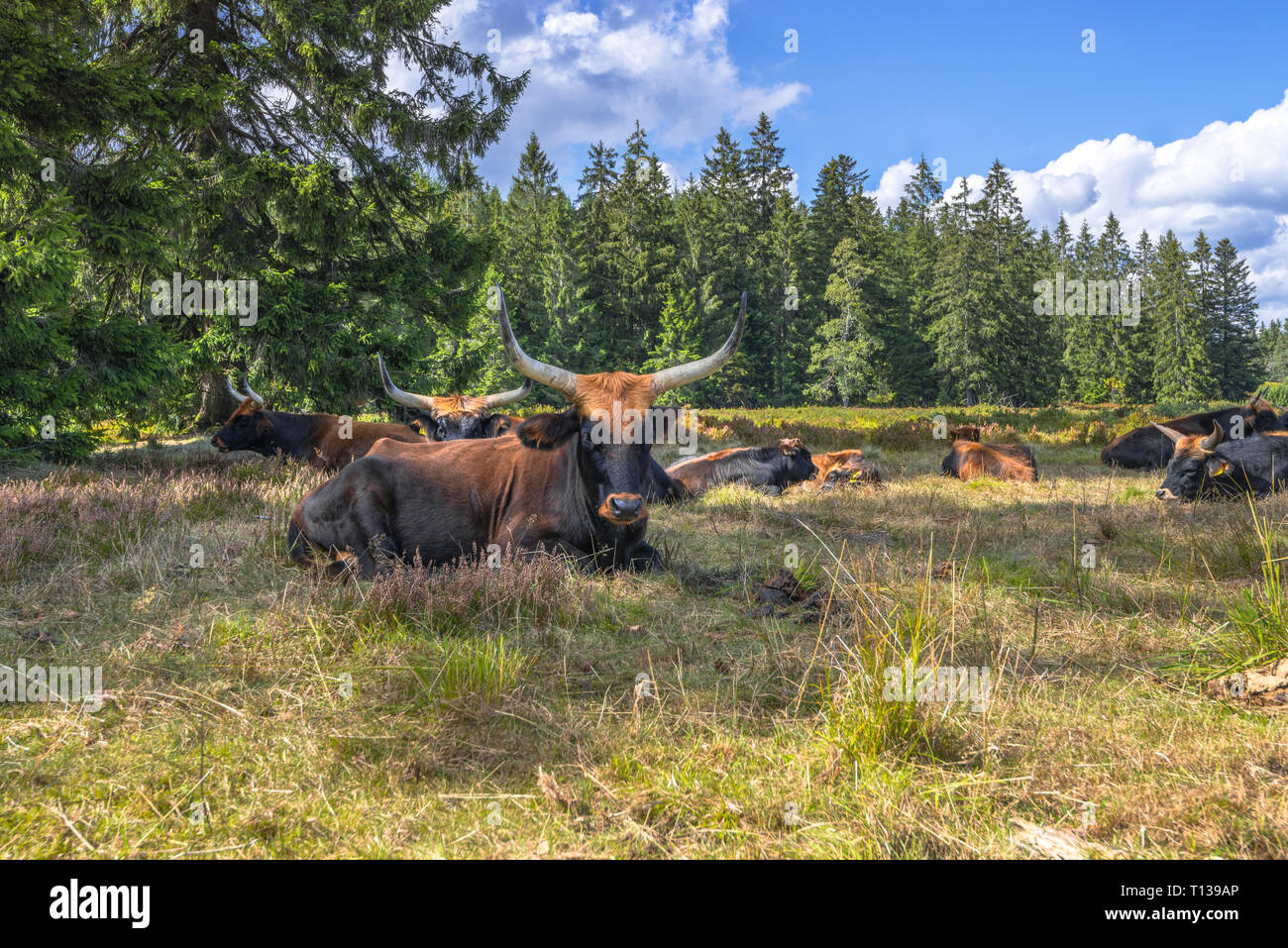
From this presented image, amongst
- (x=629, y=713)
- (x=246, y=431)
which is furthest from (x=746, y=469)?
(x=246, y=431)

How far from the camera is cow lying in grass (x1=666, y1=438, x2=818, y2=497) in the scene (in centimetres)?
1109

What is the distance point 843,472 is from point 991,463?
3202 mm

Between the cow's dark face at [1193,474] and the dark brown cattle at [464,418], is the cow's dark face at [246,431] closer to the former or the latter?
the dark brown cattle at [464,418]

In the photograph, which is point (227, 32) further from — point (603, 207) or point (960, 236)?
point (960, 236)

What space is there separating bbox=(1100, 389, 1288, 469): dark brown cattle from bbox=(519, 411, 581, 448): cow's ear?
1240cm

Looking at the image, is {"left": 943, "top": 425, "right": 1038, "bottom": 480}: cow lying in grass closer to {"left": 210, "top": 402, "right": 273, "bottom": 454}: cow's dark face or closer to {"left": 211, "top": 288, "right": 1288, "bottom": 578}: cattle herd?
{"left": 211, "top": 288, "right": 1288, "bottom": 578}: cattle herd

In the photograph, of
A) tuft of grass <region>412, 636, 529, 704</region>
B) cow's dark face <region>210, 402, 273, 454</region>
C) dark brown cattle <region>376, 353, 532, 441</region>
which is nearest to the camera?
tuft of grass <region>412, 636, 529, 704</region>

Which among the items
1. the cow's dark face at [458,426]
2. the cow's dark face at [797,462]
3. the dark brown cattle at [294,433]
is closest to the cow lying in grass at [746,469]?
the cow's dark face at [797,462]

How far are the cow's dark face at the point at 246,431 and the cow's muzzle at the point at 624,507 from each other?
10.4m

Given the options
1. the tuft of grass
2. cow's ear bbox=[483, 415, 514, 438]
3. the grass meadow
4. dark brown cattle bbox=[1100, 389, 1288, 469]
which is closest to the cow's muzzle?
the grass meadow

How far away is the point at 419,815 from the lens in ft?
7.74

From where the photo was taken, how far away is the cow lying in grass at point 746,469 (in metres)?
11.1

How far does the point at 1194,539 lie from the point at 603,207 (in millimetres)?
48967

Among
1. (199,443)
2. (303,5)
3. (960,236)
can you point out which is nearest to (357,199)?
(303,5)
